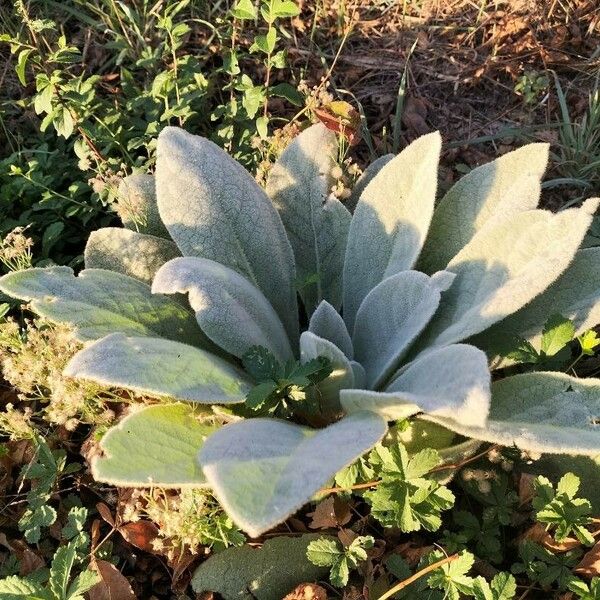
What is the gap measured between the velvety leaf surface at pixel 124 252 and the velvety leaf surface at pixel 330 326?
40 centimetres

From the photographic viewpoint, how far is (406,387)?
138cm

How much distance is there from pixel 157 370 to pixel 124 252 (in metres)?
0.51

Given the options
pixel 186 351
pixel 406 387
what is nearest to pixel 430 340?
pixel 406 387

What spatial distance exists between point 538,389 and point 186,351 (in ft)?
2.25

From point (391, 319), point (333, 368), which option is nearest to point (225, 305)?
point (333, 368)

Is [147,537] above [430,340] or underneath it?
underneath

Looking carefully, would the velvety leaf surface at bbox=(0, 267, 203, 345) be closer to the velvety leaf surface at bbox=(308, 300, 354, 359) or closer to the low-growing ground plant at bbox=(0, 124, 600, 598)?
the low-growing ground plant at bbox=(0, 124, 600, 598)

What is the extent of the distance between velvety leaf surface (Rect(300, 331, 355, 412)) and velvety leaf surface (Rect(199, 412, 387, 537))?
5.8 inches

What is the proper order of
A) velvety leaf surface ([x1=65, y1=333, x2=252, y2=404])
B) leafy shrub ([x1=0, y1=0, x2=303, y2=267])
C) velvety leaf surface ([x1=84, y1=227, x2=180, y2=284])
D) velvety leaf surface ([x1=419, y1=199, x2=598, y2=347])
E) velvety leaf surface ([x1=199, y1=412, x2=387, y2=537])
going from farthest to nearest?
leafy shrub ([x1=0, y1=0, x2=303, y2=267]) < velvety leaf surface ([x1=84, y1=227, x2=180, y2=284]) < velvety leaf surface ([x1=419, y1=199, x2=598, y2=347]) < velvety leaf surface ([x1=65, y1=333, x2=252, y2=404]) < velvety leaf surface ([x1=199, y1=412, x2=387, y2=537])

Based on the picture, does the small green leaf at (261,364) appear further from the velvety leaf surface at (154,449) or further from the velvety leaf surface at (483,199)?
the velvety leaf surface at (483,199)

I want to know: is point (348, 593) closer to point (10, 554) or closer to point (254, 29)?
point (10, 554)

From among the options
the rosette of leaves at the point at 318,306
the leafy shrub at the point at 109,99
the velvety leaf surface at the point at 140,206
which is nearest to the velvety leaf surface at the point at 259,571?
the rosette of leaves at the point at 318,306

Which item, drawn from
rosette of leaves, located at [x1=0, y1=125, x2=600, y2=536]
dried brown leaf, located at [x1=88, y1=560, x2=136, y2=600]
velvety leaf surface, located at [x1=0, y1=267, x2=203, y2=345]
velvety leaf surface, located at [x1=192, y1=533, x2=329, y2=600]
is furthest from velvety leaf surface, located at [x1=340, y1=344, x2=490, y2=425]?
→ dried brown leaf, located at [x1=88, y1=560, x2=136, y2=600]

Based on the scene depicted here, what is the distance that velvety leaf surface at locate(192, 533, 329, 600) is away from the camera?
1.46 m
